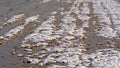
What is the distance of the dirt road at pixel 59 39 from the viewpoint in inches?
396

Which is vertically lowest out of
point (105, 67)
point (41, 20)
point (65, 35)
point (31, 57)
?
point (105, 67)

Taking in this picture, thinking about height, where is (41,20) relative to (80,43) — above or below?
above

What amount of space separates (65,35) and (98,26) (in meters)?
2.59

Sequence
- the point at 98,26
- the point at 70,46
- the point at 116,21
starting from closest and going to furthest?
the point at 70,46, the point at 98,26, the point at 116,21

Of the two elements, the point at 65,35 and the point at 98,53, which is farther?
the point at 65,35

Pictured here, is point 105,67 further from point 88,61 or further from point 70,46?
point 70,46

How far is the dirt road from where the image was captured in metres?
10.1

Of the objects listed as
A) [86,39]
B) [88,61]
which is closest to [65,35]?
[86,39]

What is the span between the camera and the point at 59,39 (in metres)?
12.8

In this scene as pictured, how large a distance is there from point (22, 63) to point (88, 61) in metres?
1.98

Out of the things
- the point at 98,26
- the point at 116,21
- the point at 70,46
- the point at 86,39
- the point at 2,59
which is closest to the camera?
the point at 2,59

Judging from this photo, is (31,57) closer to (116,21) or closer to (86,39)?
(86,39)

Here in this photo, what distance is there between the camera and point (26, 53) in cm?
1094

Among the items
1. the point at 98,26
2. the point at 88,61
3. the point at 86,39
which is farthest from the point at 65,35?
the point at 88,61
